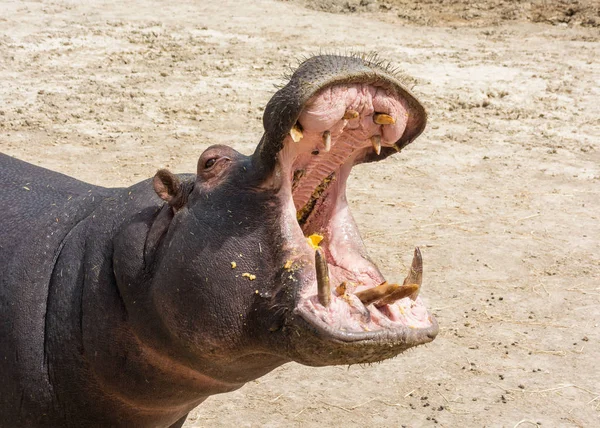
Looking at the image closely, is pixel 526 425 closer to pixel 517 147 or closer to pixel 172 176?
pixel 172 176

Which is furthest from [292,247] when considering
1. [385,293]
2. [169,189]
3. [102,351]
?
[102,351]

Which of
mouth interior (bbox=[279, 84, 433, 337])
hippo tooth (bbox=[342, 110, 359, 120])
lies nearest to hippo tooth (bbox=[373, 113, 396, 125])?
mouth interior (bbox=[279, 84, 433, 337])

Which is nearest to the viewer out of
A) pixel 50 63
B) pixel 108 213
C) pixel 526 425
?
pixel 108 213

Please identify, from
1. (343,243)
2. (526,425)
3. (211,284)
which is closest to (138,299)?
(211,284)

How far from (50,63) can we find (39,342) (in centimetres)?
759

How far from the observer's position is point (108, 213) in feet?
10.7

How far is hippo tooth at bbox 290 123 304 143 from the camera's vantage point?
260 cm

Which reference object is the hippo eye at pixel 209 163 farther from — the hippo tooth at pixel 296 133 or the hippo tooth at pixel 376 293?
the hippo tooth at pixel 376 293

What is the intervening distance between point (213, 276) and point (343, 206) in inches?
20.0

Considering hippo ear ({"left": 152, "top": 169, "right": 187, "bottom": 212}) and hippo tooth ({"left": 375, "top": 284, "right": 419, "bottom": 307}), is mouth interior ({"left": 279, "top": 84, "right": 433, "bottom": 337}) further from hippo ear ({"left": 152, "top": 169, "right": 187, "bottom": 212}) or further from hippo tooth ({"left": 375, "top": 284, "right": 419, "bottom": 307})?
hippo ear ({"left": 152, "top": 169, "right": 187, "bottom": 212})

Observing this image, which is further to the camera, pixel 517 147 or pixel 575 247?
pixel 517 147

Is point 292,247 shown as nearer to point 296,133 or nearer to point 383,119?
point 296,133

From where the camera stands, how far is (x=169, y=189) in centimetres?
306

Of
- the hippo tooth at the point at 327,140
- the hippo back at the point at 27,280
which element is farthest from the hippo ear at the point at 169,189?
the hippo tooth at the point at 327,140
